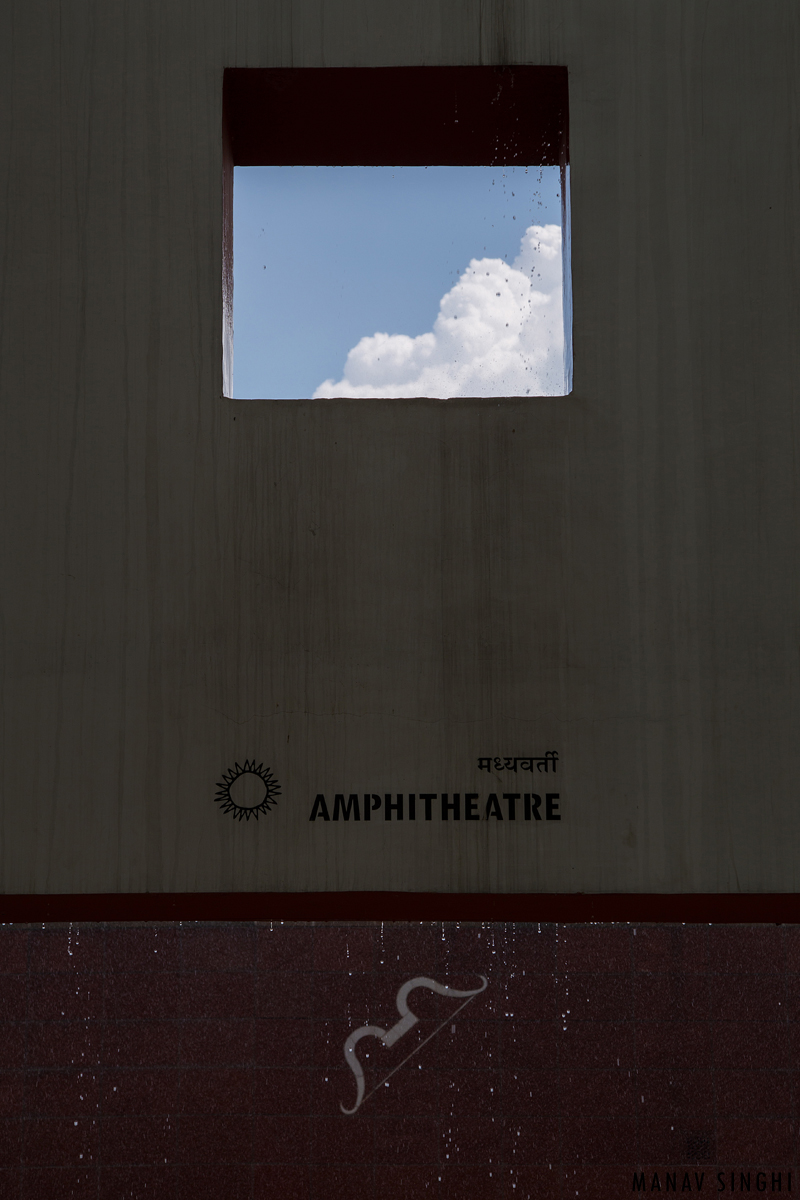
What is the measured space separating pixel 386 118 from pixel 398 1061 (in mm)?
3493

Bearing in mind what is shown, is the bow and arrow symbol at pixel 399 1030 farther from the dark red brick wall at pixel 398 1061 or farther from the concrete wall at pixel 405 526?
the concrete wall at pixel 405 526

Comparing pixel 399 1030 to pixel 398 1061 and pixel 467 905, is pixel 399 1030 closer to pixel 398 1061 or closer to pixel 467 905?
pixel 398 1061

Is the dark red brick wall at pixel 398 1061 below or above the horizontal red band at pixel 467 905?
below

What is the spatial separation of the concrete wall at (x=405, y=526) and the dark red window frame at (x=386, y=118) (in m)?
0.03

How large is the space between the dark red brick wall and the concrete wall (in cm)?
289

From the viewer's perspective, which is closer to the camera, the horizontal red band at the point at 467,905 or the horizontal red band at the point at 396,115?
the horizontal red band at the point at 467,905

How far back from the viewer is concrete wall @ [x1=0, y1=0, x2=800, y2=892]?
1.20m

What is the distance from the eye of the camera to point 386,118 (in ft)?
4.66

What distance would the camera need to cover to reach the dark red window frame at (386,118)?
1.32 meters

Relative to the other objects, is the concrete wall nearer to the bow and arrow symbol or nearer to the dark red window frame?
the dark red window frame

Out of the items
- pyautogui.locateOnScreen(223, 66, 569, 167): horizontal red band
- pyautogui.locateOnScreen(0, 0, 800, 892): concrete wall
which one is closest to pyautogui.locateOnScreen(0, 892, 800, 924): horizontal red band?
pyautogui.locateOnScreen(0, 0, 800, 892): concrete wall

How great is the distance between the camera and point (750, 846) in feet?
3.93

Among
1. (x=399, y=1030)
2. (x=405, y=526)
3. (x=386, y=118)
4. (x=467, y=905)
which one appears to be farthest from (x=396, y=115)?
(x=399, y=1030)

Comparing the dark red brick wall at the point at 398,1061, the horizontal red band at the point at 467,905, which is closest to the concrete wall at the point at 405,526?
the horizontal red band at the point at 467,905
